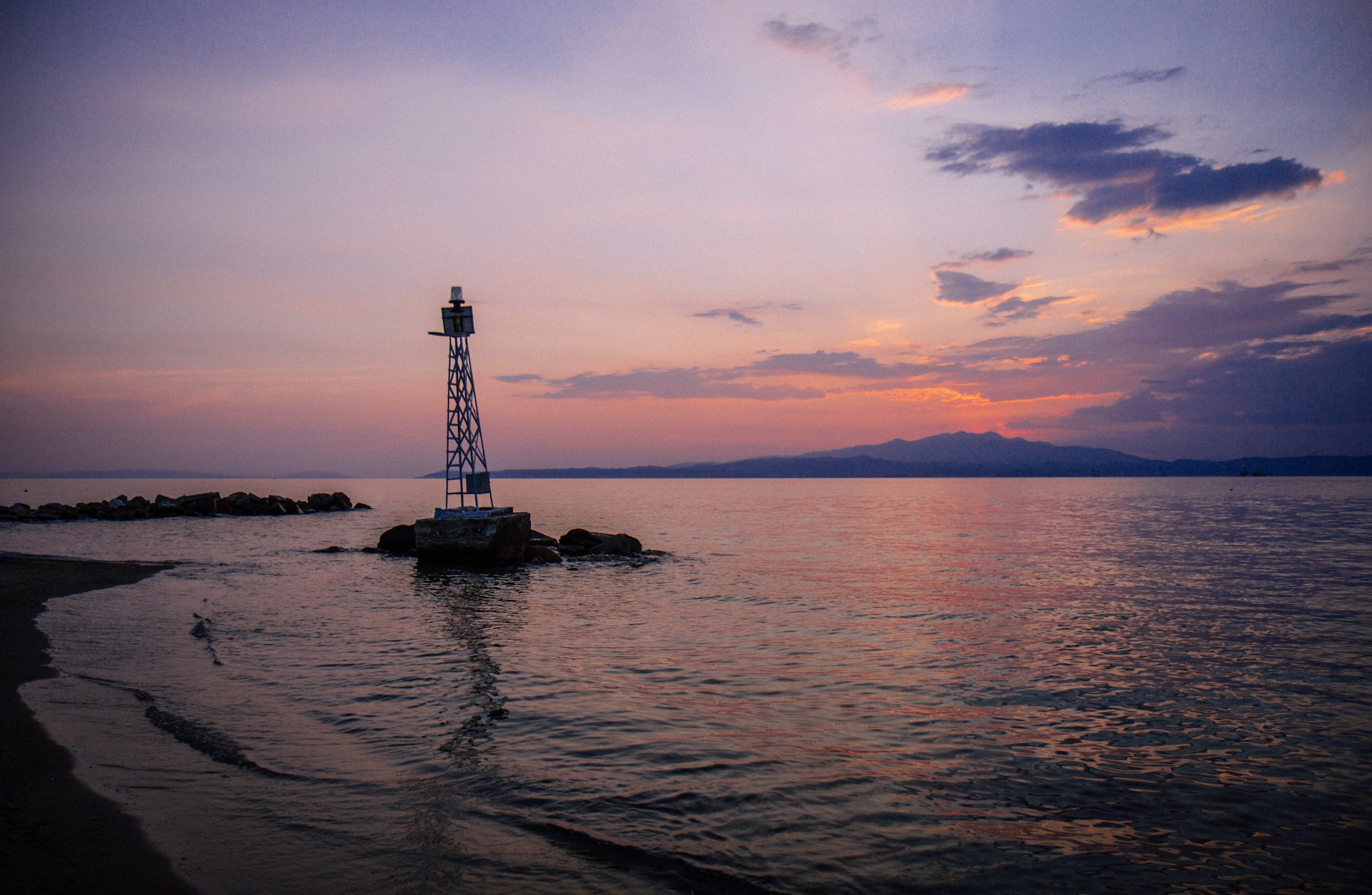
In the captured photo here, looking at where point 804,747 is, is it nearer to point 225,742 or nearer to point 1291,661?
point 225,742

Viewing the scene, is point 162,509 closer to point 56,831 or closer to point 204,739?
point 204,739

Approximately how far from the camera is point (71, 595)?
21.8 metres

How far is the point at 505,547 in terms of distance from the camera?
33.5m

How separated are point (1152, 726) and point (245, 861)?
37.5 ft

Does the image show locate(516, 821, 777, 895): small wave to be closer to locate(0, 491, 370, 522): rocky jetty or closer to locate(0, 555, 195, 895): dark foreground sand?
locate(0, 555, 195, 895): dark foreground sand

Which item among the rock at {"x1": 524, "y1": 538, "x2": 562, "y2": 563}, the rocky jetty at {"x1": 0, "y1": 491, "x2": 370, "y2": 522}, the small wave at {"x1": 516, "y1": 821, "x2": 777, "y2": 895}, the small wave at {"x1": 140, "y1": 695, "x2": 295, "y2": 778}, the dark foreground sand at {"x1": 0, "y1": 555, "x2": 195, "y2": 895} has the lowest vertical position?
the rock at {"x1": 524, "y1": 538, "x2": 562, "y2": 563}

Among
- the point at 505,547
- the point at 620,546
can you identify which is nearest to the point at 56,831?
the point at 505,547

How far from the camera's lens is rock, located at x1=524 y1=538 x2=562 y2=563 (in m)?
35.1

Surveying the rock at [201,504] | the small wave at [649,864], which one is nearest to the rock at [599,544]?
the small wave at [649,864]

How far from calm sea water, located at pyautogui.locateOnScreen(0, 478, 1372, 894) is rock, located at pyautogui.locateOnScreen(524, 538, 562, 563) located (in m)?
10.5

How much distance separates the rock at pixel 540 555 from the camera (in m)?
35.1

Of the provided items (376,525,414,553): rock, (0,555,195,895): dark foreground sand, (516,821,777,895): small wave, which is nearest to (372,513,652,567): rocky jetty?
(376,525,414,553): rock

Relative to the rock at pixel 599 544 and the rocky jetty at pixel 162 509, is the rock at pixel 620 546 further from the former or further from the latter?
the rocky jetty at pixel 162 509

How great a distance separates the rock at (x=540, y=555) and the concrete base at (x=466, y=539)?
1.59 metres
